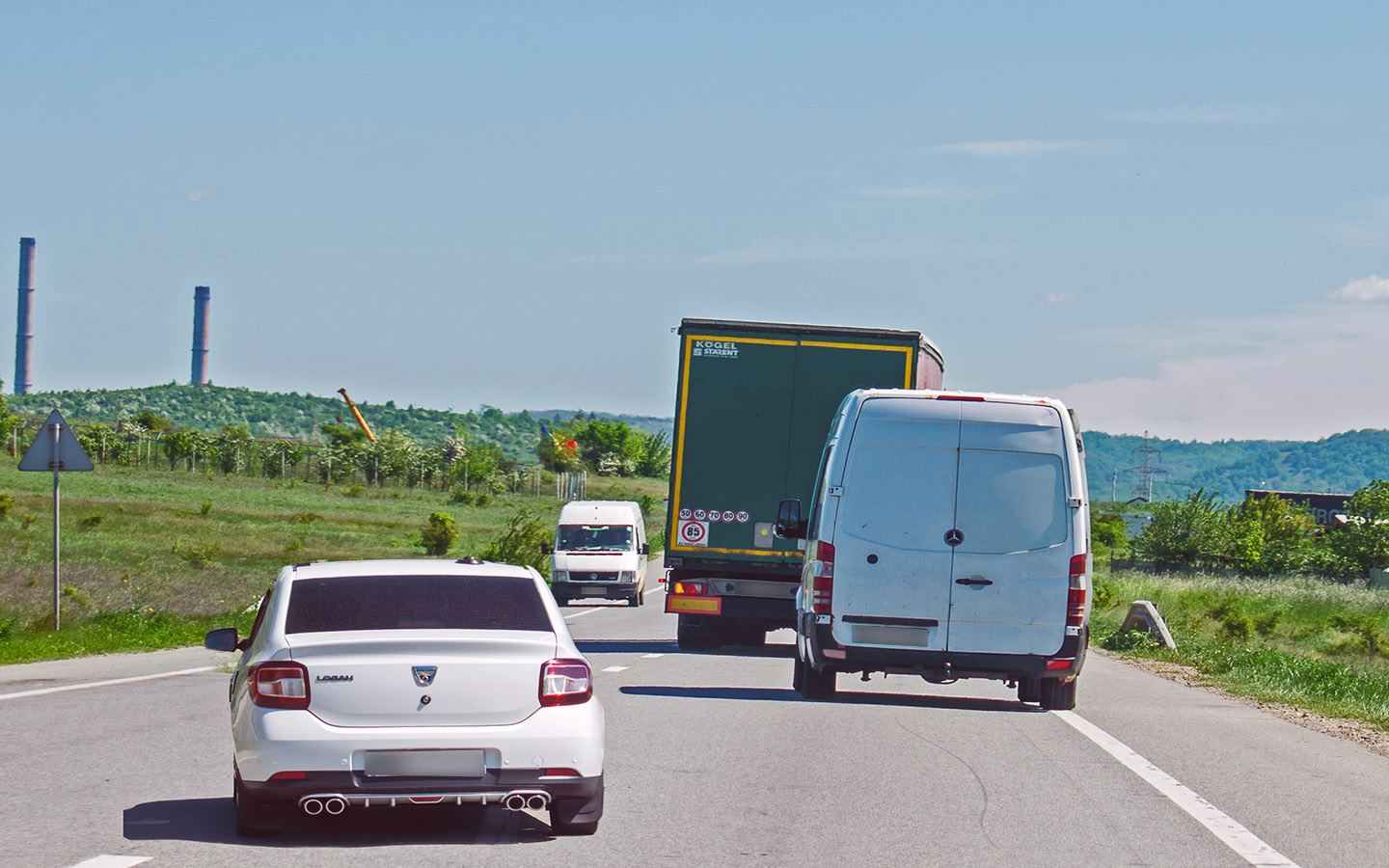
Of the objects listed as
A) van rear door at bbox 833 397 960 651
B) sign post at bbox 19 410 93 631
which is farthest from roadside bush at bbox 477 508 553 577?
van rear door at bbox 833 397 960 651

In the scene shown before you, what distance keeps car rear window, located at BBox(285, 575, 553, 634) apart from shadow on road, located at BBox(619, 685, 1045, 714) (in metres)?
7.19

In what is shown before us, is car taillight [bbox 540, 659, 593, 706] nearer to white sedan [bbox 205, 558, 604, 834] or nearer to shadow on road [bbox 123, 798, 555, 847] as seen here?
white sedan [bbox 205, 558, 604, 834]

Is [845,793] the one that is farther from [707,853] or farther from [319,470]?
[319,470]

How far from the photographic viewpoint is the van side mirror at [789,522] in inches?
584

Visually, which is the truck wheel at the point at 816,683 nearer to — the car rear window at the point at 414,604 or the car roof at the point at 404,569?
the car roof at the point at 404,569

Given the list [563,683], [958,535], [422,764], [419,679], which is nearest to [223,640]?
[419,679]

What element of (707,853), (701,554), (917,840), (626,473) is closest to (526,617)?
(707,853)

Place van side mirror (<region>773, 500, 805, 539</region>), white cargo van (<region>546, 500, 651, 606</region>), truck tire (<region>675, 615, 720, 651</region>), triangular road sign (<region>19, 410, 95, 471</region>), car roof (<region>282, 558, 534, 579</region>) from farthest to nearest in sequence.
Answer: white cargo van (<region>546, 500, 651, 606</region>), triangular road sign (<region>19, 410, 95, 471</region>), truck tire (<region>675, 615, 720, 651</region>), van side mirror (<region>773, 500, 805, 539</region>), car roof (<region>282, 558, 534, 579</region>)

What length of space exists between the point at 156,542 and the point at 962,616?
4893 cm

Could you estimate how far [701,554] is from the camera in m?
19.8

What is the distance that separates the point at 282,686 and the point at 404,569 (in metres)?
1.04

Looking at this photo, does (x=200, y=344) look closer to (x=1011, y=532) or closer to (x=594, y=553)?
(x=594, y=553)

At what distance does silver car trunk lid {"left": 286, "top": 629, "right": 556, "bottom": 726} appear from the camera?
7.59m

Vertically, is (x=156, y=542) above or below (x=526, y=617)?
below
